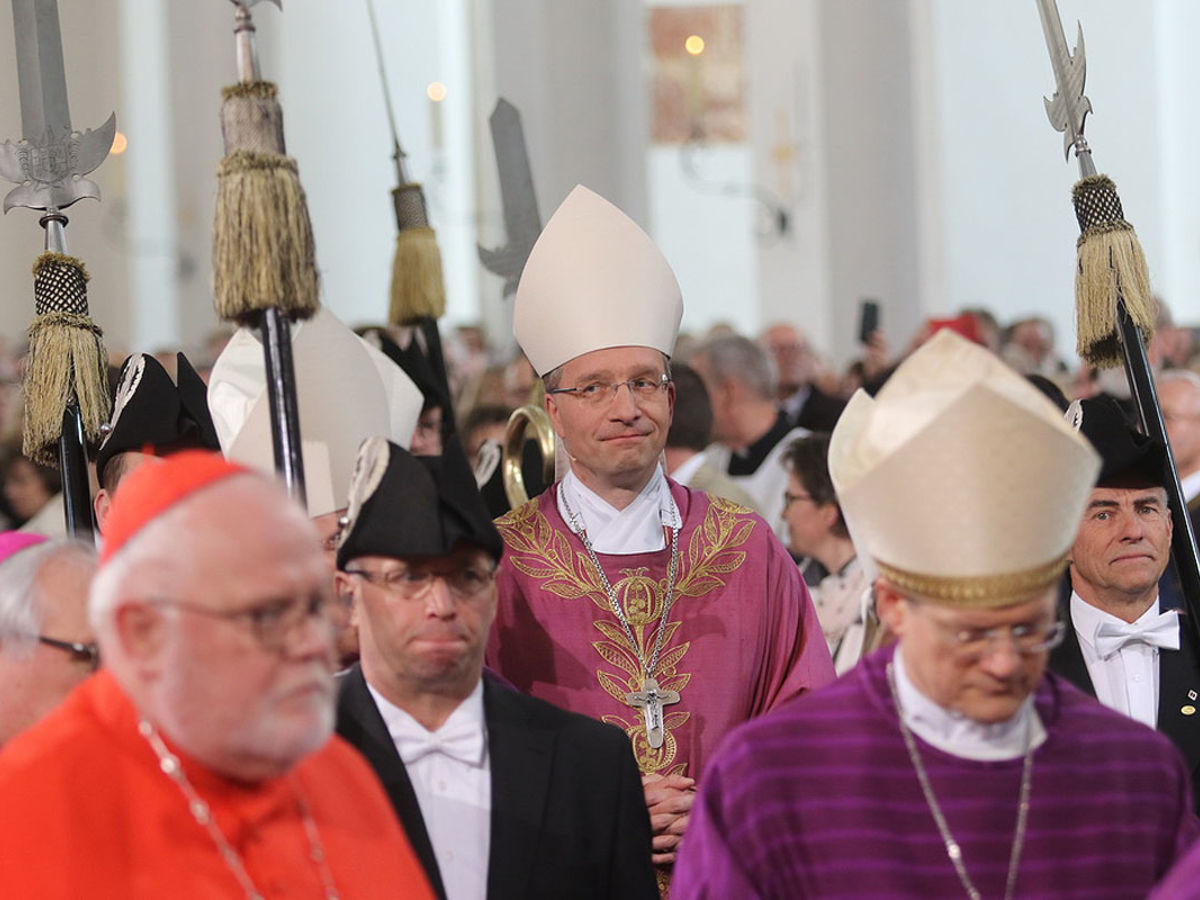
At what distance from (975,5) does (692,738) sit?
11441 mm

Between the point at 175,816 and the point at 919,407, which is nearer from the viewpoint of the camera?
the point at 175,816

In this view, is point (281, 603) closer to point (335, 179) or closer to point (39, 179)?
point (39, 179)

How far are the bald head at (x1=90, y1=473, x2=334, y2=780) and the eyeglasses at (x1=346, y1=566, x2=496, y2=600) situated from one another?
57 centimetres

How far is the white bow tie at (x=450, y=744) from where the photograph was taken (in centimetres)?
330

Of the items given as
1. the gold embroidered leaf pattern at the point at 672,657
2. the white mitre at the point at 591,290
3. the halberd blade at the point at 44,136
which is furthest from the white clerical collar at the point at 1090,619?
the halberd blade at the point at 44,136

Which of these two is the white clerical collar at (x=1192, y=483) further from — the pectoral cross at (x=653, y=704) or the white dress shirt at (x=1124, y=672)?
the pectoral cross at (x=653, y=704)

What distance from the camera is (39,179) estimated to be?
4.48 meters

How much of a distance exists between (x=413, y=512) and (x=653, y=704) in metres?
1.23

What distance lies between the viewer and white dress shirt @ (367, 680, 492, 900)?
3307mm

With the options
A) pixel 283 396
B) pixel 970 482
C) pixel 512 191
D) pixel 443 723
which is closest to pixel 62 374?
pixel 283 396

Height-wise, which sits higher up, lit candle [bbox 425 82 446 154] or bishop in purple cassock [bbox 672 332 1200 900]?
lit candle [bbox 425 82 446 154]

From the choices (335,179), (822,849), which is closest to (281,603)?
(822,849)

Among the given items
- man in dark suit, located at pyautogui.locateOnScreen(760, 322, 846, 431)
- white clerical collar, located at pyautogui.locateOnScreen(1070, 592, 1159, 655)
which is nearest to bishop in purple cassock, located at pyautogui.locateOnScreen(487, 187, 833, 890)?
white clerical collar, located at pyautogui.locateOnScreen(1070, 592, 1159, 655)

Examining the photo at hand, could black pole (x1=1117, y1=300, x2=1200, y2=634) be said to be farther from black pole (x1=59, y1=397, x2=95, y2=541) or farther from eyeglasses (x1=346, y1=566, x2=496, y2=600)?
black pole (x1=59, y1=397, x2=95, y2=541)
